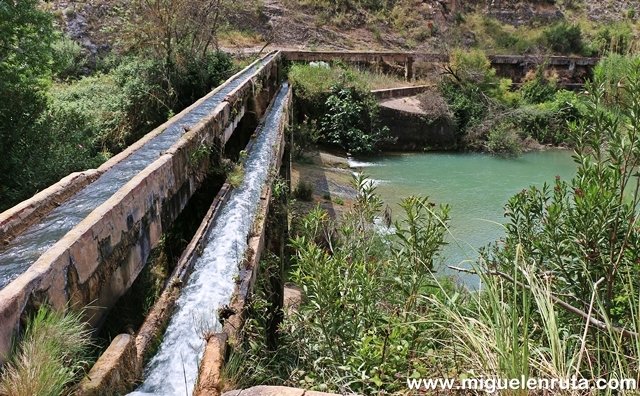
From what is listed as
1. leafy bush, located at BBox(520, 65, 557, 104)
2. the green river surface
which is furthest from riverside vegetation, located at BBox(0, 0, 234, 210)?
leafy bush, located at BBox(520, 65, 557, 104)

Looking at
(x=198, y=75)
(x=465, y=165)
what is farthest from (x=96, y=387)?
(x=465, y=165)

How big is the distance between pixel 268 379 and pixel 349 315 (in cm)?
61

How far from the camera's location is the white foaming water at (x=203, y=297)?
9.84 ft

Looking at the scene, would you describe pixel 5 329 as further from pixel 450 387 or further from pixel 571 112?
pixel 571 112

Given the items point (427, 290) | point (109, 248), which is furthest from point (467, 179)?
point (109, 248)

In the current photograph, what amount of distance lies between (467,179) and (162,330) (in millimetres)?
11852

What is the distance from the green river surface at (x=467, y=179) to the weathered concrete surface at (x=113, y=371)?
6.01 meters

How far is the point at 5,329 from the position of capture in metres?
2.04

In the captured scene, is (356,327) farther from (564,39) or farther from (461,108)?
(564,39)

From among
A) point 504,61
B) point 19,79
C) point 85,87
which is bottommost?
point 85,87

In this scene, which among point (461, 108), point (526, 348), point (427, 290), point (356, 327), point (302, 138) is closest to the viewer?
point (526, 348)

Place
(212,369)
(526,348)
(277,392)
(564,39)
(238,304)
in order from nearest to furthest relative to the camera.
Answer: (277,392) < (526,348) < (212,369) < (238,304) < (564,39)

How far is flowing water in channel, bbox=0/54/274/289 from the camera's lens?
9.89 feet

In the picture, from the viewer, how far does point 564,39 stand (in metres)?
26.0
